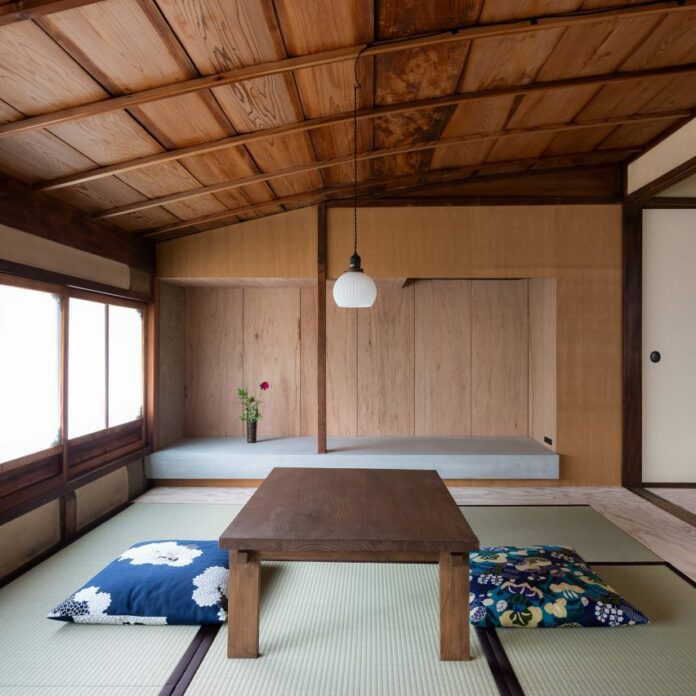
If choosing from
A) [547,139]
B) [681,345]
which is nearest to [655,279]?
[681,345]

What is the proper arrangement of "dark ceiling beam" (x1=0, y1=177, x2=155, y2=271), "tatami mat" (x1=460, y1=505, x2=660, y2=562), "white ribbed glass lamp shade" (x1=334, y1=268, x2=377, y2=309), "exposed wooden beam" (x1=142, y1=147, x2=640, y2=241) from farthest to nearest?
"exposed wooden beam" (x1=142, y1=147, x2=640, y2=241)
"tatami mat" (x1=460, y1=505, x2=660, y2=562)
"dark ceiling beam" (x1=0, y1=177, x2=155, y2=271)
"white ribbed glass lamp shade" (x1=334, y1=268, x2=377, y2=309)

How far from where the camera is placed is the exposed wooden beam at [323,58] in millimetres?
2279

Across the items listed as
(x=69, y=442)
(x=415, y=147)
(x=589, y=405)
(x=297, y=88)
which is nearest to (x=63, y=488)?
(x=69, y=442)

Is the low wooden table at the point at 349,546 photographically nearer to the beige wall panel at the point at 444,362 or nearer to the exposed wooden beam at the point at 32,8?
the exposed wooden beam at the point at 32,8

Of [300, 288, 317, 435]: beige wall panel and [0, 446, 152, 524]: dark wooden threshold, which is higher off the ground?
[300, 288, 317, 435]: beige wall panel

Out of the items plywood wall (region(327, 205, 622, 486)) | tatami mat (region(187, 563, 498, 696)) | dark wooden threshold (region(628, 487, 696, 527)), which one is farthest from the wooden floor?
tatami mat (region(187, 563, 498, 696))

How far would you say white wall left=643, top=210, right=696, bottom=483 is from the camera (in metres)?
4.64

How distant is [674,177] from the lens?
3953 mm

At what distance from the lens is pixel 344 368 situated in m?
5.42

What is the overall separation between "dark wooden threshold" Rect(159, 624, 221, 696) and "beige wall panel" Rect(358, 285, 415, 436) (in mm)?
3256

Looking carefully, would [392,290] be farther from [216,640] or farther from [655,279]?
[216,640]

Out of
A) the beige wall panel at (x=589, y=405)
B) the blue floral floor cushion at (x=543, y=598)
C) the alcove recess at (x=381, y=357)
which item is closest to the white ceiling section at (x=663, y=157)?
the beige wall panel at (x=589, y=405)

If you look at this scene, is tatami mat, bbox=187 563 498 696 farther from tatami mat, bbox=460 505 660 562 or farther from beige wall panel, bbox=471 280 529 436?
beige wall panel, bbox=471 280 529 436

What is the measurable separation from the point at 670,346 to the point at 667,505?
4.84 ft
